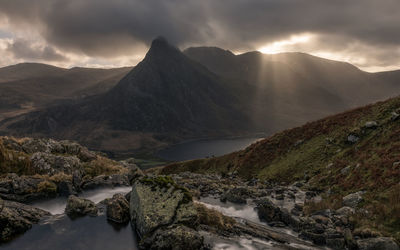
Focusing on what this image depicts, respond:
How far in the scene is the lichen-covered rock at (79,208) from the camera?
22192 millimetres

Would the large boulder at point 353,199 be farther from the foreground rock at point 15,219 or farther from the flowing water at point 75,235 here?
the foreground rock at point 15,219

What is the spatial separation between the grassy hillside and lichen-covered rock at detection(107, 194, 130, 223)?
1731 centimetres

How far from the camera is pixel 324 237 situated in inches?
711

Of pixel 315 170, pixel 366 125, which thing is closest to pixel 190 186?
pixel 315 170

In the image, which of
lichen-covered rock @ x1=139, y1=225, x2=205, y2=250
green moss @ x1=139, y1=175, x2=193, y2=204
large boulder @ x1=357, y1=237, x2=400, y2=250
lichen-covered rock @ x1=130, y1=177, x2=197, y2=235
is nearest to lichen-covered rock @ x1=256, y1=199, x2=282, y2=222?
large boulder @ x1=357, y1=237, x2=400, y2=250

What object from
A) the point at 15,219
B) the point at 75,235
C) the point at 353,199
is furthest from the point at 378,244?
the point at 15,219

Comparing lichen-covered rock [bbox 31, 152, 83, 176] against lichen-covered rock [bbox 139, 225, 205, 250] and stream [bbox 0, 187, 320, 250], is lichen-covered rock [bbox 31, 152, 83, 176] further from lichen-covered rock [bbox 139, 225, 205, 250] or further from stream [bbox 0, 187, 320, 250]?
lichen-covered rock [bbox 139, 225, 205, 250]

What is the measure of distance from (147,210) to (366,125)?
33570 millimetres

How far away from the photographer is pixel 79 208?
22.6 m

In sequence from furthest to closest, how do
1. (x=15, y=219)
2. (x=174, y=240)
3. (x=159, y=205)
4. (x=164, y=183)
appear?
(x=164, y=183), (x=15, y=219), (x=159, y=205), (x=174, y=240)

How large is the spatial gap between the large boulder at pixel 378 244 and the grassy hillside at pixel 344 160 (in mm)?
1305

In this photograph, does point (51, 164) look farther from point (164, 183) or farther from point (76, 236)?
point (164, 183)

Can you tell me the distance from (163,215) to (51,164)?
2282 centimetres

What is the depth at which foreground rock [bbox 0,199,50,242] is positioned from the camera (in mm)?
18123
